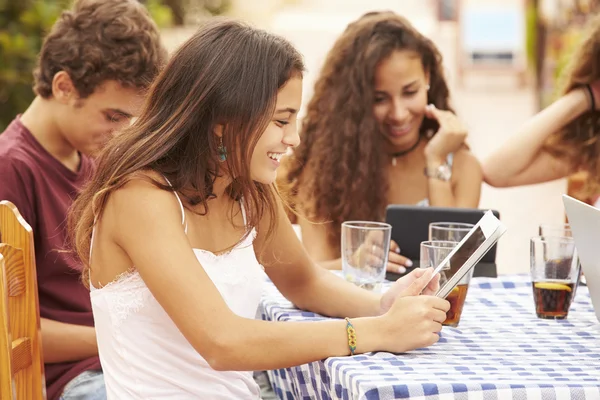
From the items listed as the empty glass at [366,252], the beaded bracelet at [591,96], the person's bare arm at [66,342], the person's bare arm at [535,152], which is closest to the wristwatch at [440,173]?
the person's bare arm at [535,152]

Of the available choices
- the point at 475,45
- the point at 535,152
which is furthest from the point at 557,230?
the point at 475,45

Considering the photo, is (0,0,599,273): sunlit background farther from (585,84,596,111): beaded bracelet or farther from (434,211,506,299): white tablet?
(434,211,506,299): white tablet

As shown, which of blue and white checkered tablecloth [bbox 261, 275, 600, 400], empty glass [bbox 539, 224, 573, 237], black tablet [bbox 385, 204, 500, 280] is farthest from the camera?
black tablet [bbox 385, 204, 500, 280]

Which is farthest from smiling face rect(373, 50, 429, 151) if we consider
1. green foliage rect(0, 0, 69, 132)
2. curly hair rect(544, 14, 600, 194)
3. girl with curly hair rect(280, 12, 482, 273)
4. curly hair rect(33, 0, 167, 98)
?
green foliage rect(0, 0, 69, 132)

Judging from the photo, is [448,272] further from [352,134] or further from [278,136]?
[352,134]

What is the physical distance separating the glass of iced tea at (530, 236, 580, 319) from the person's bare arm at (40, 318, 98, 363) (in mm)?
966

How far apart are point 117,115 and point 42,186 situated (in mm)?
250

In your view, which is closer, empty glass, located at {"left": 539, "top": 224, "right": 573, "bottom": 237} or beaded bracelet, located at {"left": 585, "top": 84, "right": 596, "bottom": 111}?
empty glass, located at {"left": 539, "top": 224, "right": 573, "bottom": 237}

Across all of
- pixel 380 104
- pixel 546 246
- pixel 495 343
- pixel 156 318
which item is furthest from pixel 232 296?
pixel 380 104

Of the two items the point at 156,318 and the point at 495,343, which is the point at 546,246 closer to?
the point at 495,343

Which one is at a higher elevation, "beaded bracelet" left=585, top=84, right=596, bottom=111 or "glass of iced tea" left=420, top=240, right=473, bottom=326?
"beaded bracelet" left=585, top=84, right=596, bottom=111

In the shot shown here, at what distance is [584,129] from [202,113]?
1.67 meters

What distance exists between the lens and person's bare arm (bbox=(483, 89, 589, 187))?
2793 mm

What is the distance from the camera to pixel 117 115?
6.99 feet
